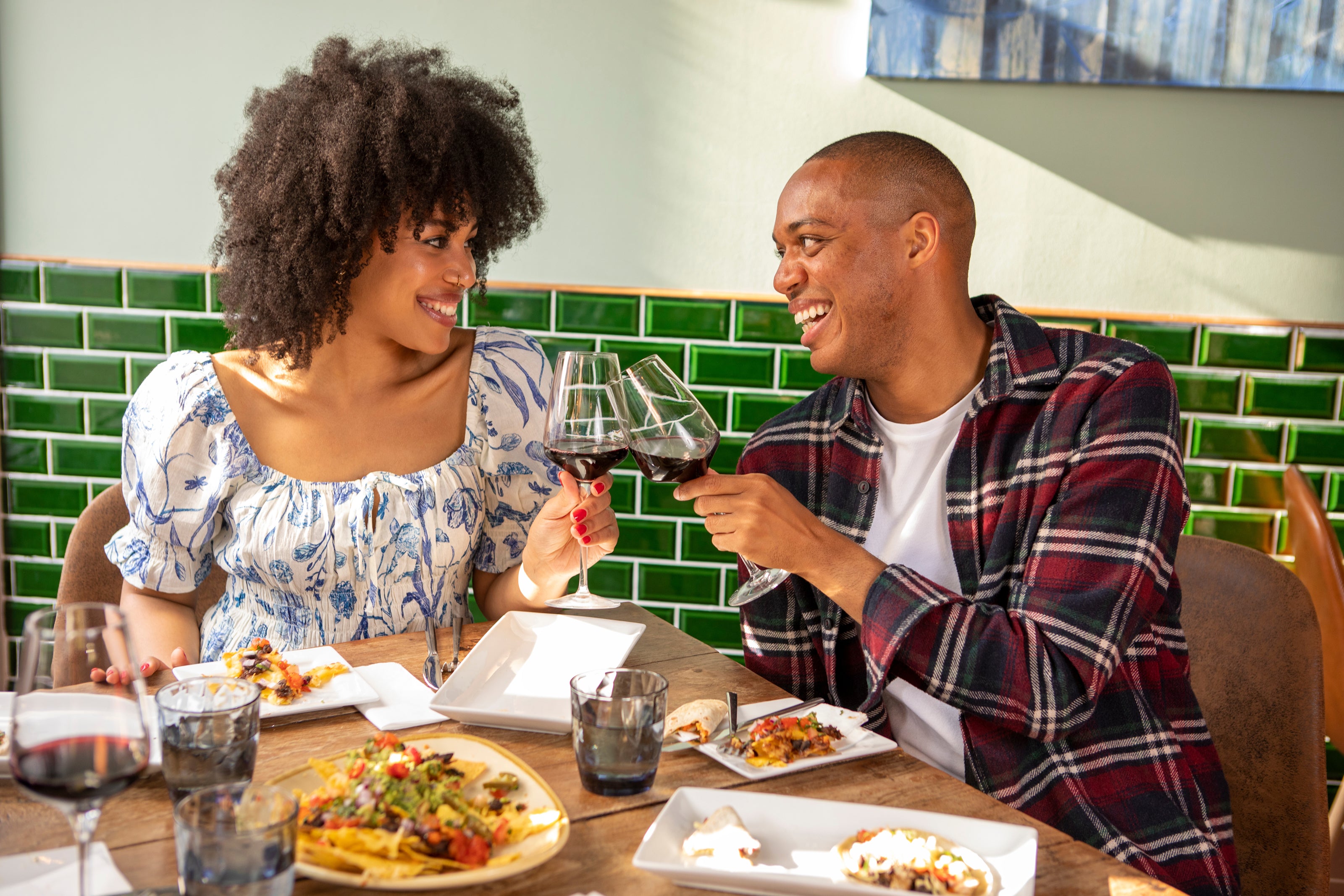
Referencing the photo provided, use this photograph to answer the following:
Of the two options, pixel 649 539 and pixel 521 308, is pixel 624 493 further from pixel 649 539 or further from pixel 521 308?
pixel 521 308

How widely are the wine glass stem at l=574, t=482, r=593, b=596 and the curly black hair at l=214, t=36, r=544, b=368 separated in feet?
2.05

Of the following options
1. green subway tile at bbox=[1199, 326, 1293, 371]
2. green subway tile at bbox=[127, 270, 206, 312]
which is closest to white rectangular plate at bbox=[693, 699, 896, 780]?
green subway tile at bbox=[1199, 326, 1293, 371]

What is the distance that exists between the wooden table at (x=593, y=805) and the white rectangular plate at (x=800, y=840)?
0.09ft

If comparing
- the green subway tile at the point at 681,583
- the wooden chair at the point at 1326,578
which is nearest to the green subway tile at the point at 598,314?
the green subway tile at the point at 681,583

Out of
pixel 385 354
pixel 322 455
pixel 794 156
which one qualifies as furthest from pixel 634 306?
pixel 322 455

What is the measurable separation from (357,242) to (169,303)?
4.05 feet

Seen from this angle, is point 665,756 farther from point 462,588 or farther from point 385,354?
point 385,354

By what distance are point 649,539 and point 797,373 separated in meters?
0.58

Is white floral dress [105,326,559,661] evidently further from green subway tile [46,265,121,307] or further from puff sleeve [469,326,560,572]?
green subway tile [46,265,121,307]

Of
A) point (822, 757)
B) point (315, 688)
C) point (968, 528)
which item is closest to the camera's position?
point (822, 757)

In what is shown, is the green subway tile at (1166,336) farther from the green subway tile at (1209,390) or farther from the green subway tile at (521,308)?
the green subway tile at (521,308)

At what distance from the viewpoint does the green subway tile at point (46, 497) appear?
114 inches

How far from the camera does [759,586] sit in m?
1.45

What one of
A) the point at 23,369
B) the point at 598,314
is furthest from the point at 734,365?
the point at 23,369
